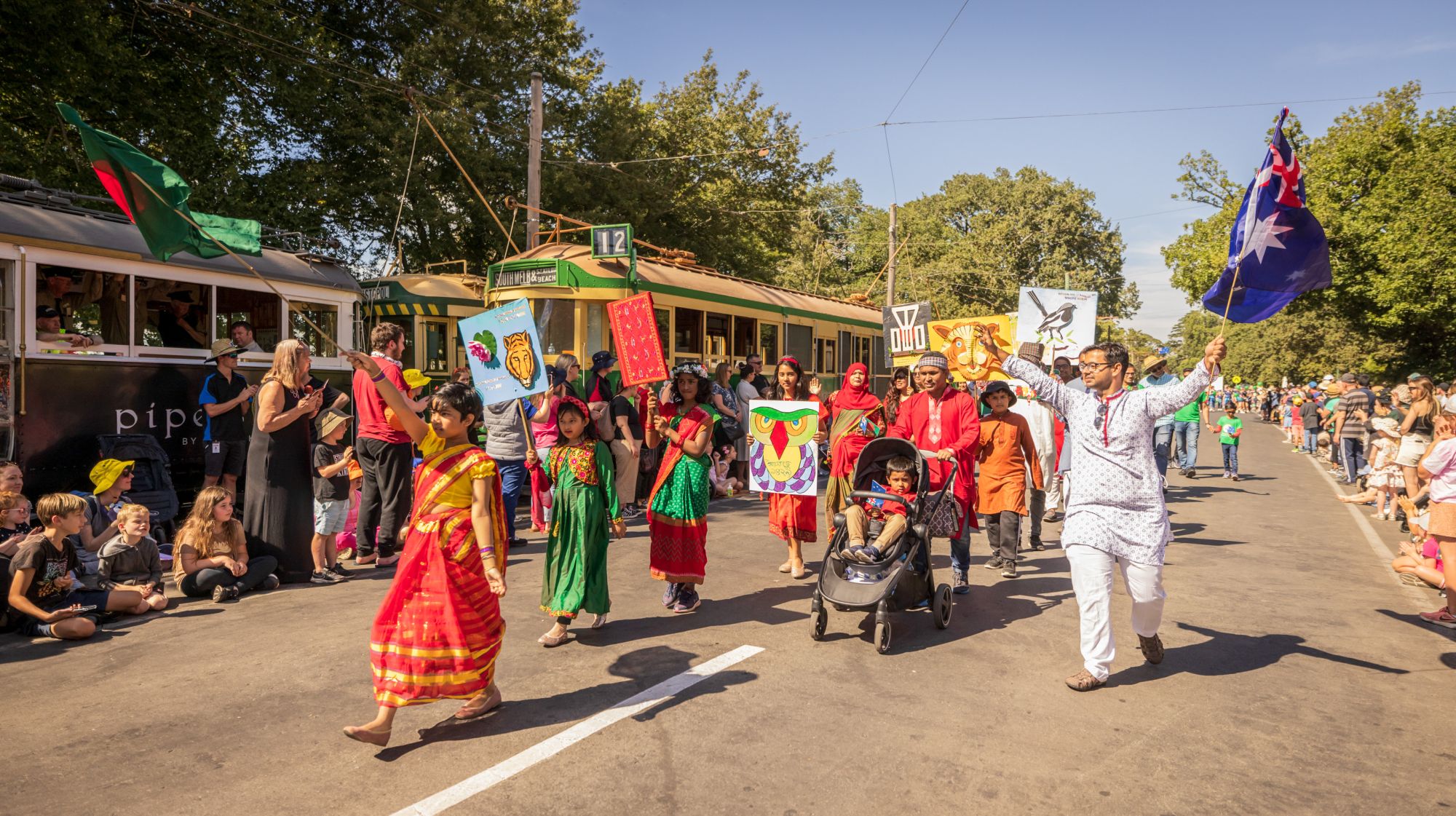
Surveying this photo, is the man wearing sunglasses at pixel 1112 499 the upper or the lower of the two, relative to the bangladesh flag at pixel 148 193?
lower

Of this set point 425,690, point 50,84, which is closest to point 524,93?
point 50,84

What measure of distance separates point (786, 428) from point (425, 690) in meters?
3.90

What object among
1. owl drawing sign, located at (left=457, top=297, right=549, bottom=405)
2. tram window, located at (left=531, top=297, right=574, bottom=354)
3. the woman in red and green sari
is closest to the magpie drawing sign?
the woman in red and green sari

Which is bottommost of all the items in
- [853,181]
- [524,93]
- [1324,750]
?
[1324,750]

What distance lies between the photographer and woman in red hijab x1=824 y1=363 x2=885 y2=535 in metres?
7.75

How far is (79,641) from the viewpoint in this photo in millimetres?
5750

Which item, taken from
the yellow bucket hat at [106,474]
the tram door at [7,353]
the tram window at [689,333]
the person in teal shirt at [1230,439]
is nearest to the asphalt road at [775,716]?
the yellow bucket hat at [106,474]

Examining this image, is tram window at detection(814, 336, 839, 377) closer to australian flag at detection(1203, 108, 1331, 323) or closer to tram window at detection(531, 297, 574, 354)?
tram window at detection(531, 297, 574, 354)

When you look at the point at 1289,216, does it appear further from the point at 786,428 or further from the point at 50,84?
the point at 50,84

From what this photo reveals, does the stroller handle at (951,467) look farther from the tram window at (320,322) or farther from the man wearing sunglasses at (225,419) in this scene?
the tram window at (320,322)

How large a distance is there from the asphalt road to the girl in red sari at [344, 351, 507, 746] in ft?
0.90

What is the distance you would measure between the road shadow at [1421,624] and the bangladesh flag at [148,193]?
8874 millimetres

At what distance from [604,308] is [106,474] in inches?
301

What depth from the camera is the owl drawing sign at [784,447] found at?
23.9ft
